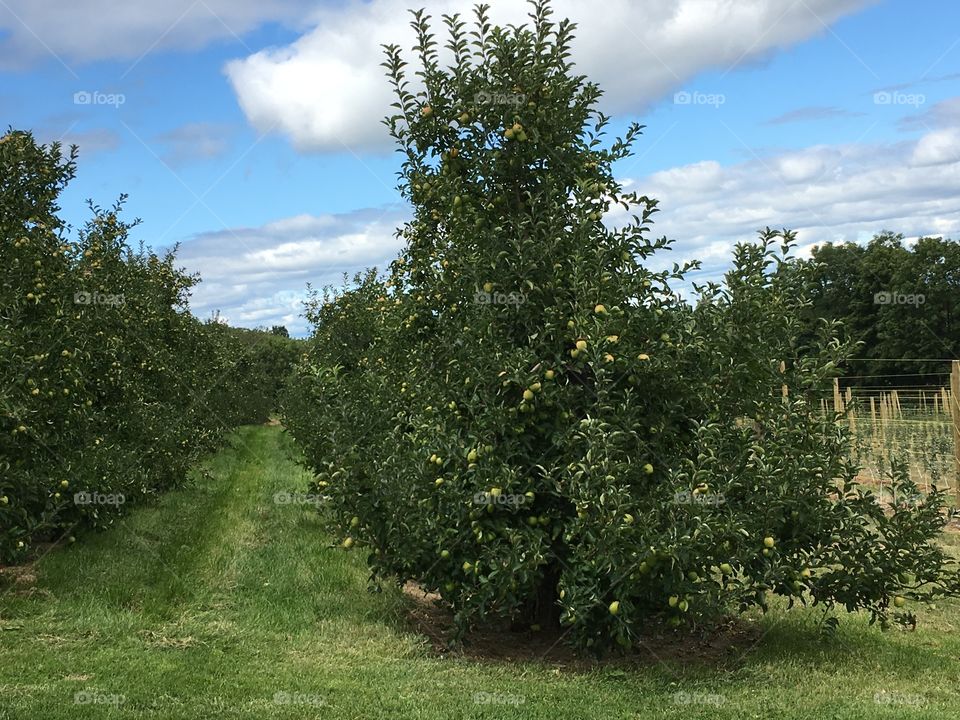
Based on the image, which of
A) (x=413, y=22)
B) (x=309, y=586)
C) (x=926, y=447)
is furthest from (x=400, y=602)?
(x=926, y=447)

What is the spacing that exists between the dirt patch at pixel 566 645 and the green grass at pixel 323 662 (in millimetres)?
81

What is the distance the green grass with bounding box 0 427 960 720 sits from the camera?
5555mm

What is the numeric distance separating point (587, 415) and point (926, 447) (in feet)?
54.4

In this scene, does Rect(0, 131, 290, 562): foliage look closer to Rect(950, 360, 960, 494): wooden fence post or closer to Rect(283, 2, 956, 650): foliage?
Rect(283, 2, 956, 650): foliage

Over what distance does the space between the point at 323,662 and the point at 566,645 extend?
6.69ft

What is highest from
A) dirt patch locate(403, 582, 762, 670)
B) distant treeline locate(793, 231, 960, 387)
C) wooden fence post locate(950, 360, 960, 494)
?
distant treeline locate(793, 231, 960, 387)

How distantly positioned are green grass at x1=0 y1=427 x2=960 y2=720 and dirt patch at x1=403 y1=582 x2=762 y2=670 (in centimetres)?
8

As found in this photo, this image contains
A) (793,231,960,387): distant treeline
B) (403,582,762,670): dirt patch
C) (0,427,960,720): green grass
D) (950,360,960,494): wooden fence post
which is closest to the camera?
(0,427,960,720): green grass

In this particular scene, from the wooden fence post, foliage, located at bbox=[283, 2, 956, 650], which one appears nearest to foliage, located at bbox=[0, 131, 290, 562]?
foliage, located at bbox=[283, 2, 956, 650]

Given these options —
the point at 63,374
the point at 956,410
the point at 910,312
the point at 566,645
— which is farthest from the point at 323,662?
the point at 910,312

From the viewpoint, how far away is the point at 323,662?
260 inches

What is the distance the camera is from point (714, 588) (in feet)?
19.7

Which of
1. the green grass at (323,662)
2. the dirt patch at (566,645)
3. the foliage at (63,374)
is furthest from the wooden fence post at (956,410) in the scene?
the foliage at (63,374)

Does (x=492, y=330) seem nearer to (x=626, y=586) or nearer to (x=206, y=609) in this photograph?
(x=626, y=586)
